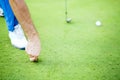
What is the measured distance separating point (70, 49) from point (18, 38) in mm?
499

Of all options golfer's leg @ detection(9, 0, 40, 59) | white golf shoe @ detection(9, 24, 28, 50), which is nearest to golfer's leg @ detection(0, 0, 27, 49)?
white golf shoe @ detection(9, 24, 28, 50)

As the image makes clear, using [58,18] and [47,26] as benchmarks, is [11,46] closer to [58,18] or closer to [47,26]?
[47,26]

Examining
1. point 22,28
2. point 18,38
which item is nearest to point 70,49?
point 18,38

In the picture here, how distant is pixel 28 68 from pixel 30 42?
0.22m

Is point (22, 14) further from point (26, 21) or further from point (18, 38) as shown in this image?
point (18, 38)

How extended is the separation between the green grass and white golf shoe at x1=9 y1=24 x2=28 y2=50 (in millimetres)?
51

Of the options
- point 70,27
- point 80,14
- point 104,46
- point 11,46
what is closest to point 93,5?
point 80,14

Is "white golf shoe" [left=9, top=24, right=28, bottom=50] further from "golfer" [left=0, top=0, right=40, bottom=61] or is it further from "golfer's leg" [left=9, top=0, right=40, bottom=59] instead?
"golfer's leg" [left=9, top=0, right=40, bottom=59]

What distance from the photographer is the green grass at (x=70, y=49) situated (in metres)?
1.92

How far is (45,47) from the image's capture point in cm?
240

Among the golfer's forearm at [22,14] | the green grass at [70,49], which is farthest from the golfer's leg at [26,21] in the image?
the green grass at [70,49]

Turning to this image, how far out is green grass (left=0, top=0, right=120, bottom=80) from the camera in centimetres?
192

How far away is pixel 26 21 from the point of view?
184cm

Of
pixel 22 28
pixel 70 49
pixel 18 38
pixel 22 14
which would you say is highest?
pixel 22 14
